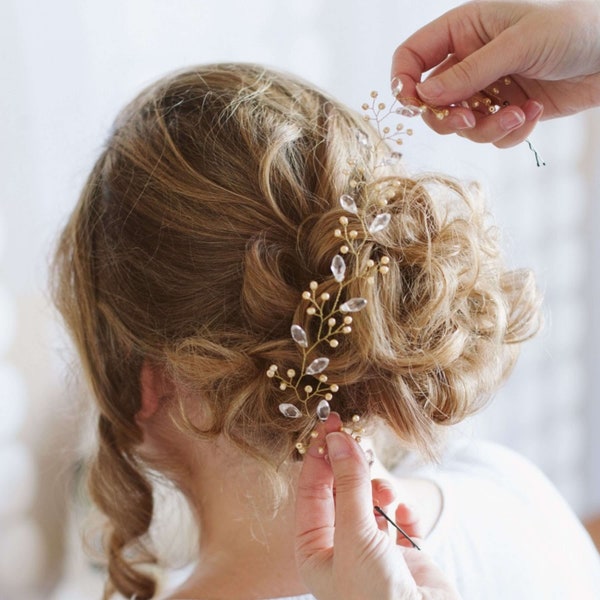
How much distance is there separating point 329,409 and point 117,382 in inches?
15.2

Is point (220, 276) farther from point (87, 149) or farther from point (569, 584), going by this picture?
point (87, 149)

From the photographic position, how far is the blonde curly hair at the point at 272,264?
0.91 metres

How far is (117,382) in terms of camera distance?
3.84 feet

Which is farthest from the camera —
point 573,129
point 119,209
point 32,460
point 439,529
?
point 573,129

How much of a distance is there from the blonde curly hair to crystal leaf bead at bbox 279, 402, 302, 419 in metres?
0.03

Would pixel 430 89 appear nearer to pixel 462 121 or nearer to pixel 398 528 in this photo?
pixel 462 121

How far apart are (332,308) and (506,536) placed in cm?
56

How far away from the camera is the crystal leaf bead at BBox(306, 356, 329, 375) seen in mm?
881

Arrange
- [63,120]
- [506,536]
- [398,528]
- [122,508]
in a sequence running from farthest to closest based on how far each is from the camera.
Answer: [63,120], [122,508], [506,536], [398,528]

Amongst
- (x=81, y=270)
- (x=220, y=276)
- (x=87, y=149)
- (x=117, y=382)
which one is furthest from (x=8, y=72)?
(x=220, y=276)

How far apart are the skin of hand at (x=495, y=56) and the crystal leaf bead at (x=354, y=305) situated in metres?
0.31

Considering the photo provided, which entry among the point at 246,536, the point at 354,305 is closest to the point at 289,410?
the point at 354,305

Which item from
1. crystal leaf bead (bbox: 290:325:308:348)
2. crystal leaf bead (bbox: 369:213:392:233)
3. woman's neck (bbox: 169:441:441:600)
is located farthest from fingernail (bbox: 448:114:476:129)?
woman's neck (bbox: 169:441:441:600)

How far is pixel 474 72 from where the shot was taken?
100cm
